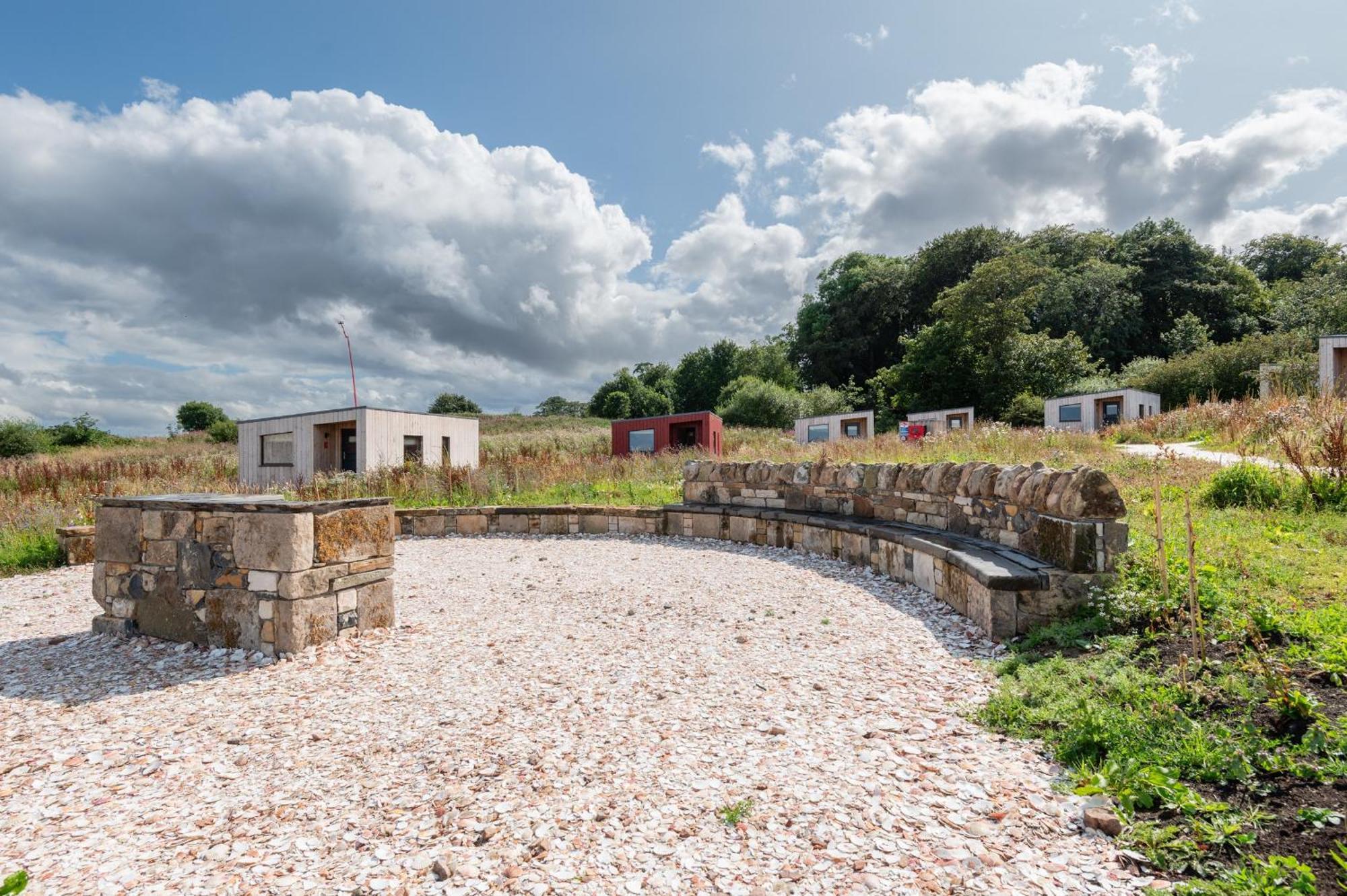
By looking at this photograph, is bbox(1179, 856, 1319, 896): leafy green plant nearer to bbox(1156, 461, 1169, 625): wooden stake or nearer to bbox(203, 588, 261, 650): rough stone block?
bbox(1156, 461, 1169, 625): wooden stake

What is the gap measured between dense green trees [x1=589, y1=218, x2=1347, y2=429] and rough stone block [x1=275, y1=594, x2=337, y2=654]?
2940 centimetres

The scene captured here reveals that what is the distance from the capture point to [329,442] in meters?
19.2

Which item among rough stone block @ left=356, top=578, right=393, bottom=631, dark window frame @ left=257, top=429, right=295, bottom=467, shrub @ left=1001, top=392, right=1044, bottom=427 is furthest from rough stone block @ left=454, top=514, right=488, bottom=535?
shrub @ left=1001, top=392, right=1044, bottom=427

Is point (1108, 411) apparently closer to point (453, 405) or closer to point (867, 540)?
point (867, 540)

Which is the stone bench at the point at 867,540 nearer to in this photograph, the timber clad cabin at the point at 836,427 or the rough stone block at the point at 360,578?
the rough stone block at the point at 360,578

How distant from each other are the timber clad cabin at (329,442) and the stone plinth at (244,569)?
13703mm

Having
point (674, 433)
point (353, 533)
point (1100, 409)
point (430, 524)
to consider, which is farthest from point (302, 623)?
point (1100, 409)

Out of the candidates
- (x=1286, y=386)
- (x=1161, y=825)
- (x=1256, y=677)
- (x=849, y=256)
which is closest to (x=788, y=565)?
(x=1256, y=677)

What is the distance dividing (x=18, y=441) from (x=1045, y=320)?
50140mm

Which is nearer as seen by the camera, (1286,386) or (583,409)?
(1286,386)

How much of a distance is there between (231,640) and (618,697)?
2.72 meters

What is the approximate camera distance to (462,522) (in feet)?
30.8

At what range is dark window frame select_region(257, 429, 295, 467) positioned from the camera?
19.0 m

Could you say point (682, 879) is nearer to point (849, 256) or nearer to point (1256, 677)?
point (1256, 677)
